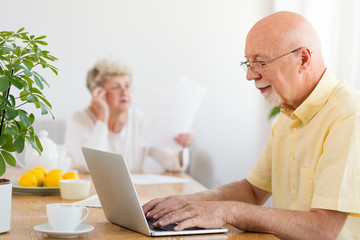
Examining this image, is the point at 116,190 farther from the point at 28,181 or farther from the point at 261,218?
the point at 28,181

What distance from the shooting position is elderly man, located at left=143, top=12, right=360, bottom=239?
129cm

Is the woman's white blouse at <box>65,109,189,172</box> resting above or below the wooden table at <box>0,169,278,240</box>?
below

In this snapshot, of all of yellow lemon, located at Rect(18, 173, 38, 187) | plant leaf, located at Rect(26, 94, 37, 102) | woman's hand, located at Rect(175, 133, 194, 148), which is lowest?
woman's hand, located at Rect(175, 133, 194, 148)

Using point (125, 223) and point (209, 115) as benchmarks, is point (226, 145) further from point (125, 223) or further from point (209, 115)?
point (125, 223)

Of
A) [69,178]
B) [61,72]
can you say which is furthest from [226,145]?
[69,178]

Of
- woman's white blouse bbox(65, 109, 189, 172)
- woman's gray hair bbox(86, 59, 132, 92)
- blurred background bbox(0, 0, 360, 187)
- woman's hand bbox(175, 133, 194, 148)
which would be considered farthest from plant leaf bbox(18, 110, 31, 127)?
blurred background bbox(0, 0, 360, 187)

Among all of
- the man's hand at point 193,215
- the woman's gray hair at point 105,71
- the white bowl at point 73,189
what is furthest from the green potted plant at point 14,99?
the woman's gray hair at point 105,71

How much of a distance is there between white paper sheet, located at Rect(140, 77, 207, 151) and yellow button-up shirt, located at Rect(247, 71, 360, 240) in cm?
101

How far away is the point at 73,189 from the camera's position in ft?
5.89

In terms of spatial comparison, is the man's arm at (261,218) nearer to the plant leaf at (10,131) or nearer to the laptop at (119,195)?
the laptop at (119,195)

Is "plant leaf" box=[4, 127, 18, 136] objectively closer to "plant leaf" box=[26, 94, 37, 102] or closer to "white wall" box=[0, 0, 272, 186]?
"plant leaf" box=[26, 94, 37, 102]

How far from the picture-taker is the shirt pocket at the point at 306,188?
59.2 inches

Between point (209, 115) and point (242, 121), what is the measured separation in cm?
29

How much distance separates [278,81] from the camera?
1549mm
